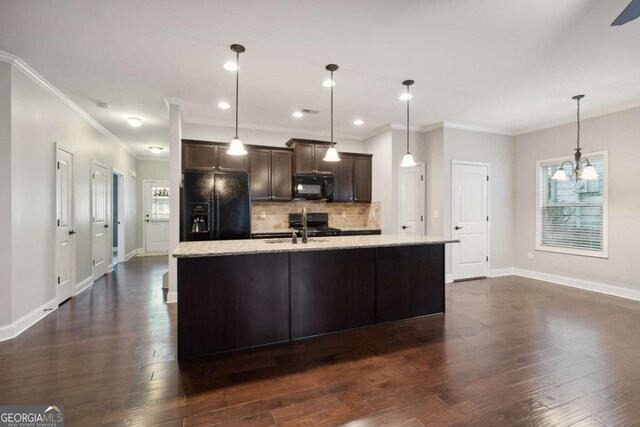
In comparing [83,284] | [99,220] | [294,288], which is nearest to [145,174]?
[99,220]

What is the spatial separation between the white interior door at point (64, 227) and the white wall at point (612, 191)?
7.41m

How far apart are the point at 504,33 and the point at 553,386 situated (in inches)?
110

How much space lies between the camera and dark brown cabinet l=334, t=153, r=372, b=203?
18.6 ft

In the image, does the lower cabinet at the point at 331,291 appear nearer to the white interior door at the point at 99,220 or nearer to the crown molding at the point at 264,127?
the crown molding at the point at 264,127

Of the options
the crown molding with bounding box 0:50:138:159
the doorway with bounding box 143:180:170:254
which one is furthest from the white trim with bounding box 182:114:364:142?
the doorway with bounding box 143:180:170:254

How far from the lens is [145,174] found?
854 centimetres

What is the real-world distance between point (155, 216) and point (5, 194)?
19.3ft

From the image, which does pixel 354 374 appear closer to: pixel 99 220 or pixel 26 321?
pixel 26 321

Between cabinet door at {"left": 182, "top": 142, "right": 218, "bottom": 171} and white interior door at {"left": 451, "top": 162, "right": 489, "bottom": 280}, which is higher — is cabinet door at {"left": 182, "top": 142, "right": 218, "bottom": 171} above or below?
above

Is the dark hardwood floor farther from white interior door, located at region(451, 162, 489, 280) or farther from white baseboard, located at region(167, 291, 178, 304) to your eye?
white interior door, located at region(451, 162, 489, 280)

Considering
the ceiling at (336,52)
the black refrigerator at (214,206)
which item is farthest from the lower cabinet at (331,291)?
the ceiling at (336,52)

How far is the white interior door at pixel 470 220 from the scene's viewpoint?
17.6ft

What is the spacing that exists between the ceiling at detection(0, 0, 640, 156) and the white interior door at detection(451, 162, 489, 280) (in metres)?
1.21

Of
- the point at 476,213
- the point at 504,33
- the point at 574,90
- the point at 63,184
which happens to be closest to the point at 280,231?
the point at 63,184
